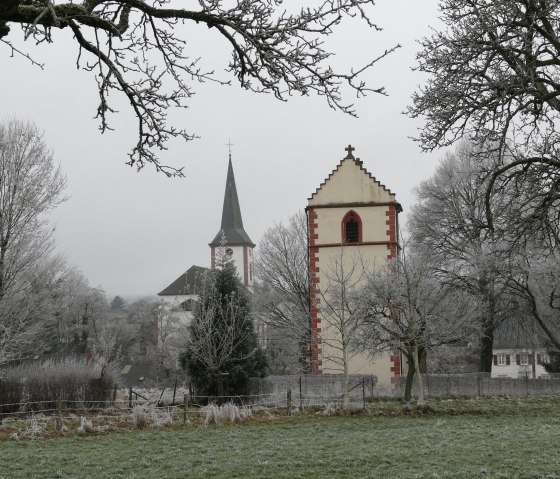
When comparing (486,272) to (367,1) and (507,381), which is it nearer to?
(507,381)

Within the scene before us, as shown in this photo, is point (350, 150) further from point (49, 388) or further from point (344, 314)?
point (49, 388)

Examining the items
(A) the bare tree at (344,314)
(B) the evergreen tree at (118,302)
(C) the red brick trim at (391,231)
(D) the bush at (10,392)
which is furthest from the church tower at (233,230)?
(B) the evergreen tree at (118,302)

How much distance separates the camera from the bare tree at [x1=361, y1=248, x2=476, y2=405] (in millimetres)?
22891

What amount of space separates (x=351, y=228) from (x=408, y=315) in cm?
876

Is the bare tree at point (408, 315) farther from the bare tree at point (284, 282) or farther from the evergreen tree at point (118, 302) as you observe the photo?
the evergreen tree at point (118, 302)

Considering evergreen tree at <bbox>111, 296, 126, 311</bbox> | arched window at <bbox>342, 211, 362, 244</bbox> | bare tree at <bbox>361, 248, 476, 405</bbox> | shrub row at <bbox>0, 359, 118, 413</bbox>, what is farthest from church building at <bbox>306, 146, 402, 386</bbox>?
evergreen tree at <bbox>111, 296, 126, 311</bbox>

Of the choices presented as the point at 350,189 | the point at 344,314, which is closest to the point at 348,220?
the point at 350,189

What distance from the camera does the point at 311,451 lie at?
12.2 metres

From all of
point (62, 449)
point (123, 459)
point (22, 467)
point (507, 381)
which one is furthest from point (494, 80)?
point (507, 381)

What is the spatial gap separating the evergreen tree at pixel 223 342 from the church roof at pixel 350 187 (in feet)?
22.3

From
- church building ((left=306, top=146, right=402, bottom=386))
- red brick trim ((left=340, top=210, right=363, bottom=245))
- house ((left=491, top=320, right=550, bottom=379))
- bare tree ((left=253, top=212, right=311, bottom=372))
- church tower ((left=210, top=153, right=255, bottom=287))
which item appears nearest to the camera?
church building ((left=306, top=146, right=402, bottom=386))

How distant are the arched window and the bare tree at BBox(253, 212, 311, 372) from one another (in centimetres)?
577

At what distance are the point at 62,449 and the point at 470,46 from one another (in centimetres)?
1095

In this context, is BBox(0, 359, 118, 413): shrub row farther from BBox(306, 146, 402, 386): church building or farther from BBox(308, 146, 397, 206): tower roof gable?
BBox(308, 146, 397, 206): tower roof gable
